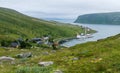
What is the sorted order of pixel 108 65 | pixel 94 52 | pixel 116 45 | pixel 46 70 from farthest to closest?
pixel 116 45, pixel 94 52, pixel 108 65, pixel 46 70

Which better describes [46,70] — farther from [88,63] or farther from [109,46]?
[109,46]

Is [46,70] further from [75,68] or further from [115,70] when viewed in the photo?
[115,70]

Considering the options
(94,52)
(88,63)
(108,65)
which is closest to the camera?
(108,65)

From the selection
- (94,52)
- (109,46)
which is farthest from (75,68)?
(109,46)

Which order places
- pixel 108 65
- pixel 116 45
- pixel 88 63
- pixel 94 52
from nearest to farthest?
1. pixel 108 65
2. pixel 88 63
3. pixel 94 52
4. pixel 116 45

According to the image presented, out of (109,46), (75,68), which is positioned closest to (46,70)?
(75,68)

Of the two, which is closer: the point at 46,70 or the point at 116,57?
the point at 46,70

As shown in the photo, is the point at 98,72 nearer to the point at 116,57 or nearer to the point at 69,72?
the point at 69,72

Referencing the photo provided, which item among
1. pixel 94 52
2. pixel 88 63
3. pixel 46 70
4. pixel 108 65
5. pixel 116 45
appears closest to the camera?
pixel 46 70

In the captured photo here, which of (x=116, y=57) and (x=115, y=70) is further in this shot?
(x=116, y=57)
